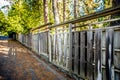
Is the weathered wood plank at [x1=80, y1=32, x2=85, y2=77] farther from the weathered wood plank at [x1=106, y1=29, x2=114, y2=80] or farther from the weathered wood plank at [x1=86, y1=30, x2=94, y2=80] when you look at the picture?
the weathered wood plank at [x1=106, y1=29, x2=114, y2=80]

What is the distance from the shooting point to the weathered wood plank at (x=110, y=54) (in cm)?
410

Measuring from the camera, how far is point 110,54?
4160 millimetres

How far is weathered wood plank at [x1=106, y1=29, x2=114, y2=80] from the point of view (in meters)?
4.10

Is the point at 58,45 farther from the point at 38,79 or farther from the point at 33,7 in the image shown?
the point at 33,7

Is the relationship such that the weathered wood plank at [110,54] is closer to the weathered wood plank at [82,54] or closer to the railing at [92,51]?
the railing at [92,51]

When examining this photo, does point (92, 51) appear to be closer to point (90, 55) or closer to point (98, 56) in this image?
point (90, 55)

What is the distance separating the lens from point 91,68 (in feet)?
16.2

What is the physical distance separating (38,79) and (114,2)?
3.30 meters

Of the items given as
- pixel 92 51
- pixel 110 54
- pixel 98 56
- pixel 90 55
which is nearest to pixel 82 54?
pixel 90 55

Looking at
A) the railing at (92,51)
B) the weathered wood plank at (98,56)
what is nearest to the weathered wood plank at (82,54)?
the railing at (92,51)

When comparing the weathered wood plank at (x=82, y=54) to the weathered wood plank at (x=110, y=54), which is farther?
the weathered wood plank at (x=82, y=54)

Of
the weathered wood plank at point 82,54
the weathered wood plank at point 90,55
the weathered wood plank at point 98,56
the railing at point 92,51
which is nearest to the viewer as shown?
the railing at point 92,51

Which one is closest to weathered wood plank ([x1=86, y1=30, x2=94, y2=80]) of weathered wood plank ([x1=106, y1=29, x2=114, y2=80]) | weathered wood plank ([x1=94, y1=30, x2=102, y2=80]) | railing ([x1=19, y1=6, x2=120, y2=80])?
railing ([x1=19, y1=6, x2=120, y2=80])

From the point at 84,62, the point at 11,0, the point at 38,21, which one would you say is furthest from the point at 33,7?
the point at 84,62
